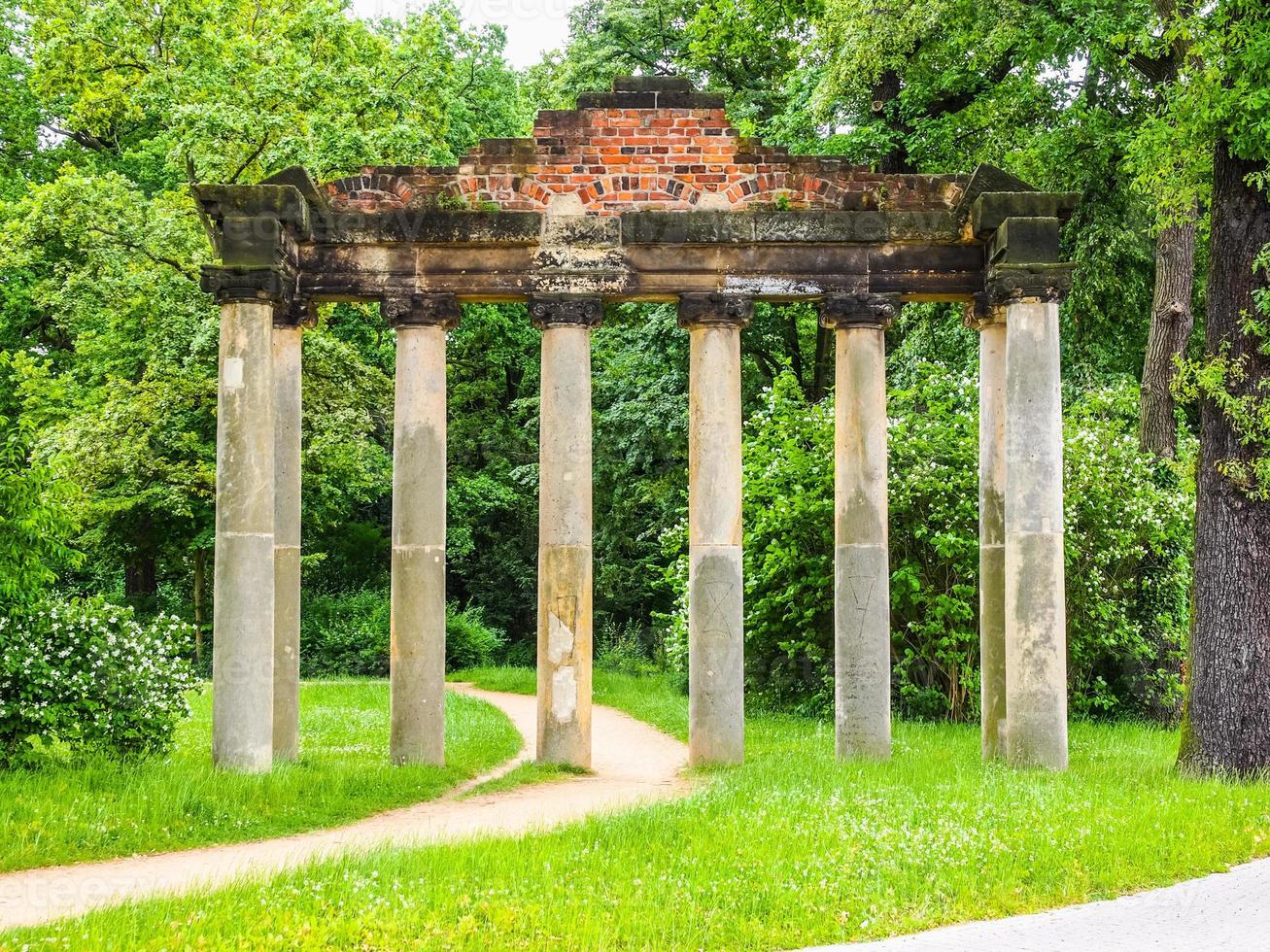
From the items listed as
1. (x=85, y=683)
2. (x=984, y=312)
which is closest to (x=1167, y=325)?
(x=984, y=312)

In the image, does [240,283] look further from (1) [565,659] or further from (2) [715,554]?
(2) [715,554]

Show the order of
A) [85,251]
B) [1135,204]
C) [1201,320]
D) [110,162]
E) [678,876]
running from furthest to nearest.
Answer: [110,162] → [1201,320] → [85,251] → [1135,204] → [678,876]

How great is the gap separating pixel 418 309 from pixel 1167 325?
12849mm

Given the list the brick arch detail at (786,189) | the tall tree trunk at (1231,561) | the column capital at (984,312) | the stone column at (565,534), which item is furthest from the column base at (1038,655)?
the stone column at (565,534)

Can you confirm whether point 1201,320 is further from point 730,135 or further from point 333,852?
point 333,852

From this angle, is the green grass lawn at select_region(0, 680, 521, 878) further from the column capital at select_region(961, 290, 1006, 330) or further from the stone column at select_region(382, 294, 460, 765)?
the column capital at select_region(961, 290, 1006, 330)

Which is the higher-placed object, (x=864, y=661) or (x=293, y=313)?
(x=293, y=313)

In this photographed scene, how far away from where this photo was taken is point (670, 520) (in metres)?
30.3

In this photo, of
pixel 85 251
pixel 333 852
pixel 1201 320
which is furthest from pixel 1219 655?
pixel 85 251

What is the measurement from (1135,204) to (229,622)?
1665cm

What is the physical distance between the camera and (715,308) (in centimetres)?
1464

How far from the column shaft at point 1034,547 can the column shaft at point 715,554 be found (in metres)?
3.04

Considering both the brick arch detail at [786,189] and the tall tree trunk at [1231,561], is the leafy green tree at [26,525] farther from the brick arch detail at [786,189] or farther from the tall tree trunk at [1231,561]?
the tall tree trunk at [1231,561]

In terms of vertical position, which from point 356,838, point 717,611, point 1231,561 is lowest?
point 356,838
